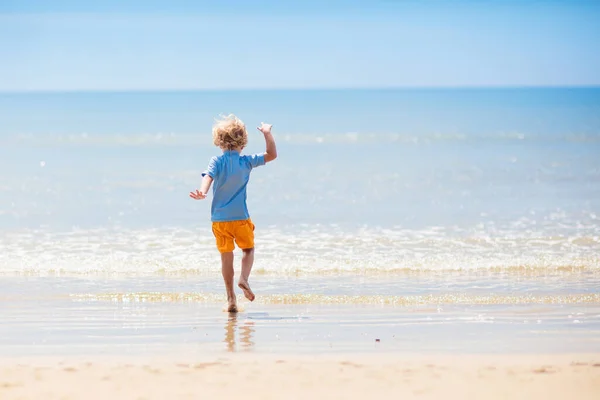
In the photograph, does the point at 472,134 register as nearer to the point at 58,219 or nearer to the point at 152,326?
the point at 58,219

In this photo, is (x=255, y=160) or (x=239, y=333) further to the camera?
(x=255, y=160)

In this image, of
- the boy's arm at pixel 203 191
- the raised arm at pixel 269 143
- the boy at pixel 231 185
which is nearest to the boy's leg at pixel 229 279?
the boy at pixel 231 185

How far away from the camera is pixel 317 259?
9508 millimetres

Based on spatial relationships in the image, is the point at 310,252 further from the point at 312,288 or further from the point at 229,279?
the point at 229,279

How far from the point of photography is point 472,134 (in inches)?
1455

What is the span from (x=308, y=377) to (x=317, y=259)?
4.78 meters

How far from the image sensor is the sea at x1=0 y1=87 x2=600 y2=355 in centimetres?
598

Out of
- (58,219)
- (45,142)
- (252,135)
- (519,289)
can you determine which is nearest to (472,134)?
(252,135)

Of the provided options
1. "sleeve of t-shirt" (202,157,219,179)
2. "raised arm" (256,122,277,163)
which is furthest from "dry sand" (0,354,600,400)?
"raised arm" (256,122,277,163)

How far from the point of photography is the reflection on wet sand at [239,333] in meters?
5.60

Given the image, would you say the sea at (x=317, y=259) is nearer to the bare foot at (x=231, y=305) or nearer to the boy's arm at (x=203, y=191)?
the bare foot at (x=231, y=305)

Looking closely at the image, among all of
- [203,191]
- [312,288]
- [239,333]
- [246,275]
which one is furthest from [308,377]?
[312,288]

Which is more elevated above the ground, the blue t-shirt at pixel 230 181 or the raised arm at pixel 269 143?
the raised arm at pixel 269 143

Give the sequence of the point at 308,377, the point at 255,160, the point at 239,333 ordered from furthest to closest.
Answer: the point at 255,160 → the point at 239,333 → the point at 308,377
